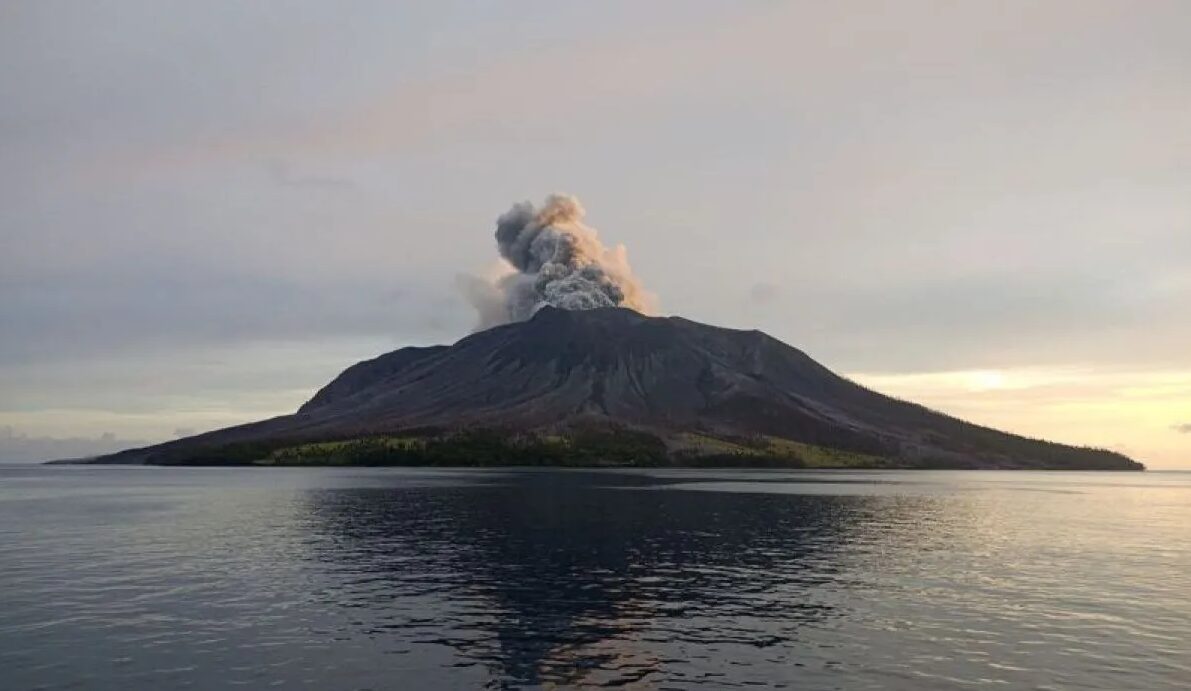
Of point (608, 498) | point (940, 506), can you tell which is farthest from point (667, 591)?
point (940, 506)

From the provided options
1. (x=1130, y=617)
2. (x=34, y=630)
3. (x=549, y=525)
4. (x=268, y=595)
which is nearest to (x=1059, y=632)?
(x=1130, y=617)

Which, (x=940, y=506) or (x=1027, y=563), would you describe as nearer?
(x=1027, y=563)

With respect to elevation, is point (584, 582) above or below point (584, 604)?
above

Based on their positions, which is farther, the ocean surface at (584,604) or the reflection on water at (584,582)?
the reflection on water at (584,582)

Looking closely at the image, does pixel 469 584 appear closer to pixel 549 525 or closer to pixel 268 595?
pixel 268 595

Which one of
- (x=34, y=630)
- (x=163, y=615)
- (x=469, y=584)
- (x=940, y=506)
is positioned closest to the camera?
(x=34, y=630)

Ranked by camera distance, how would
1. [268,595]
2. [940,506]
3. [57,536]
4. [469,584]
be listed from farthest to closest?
[940,506] < [57,536] < [469,584] < [268,595]

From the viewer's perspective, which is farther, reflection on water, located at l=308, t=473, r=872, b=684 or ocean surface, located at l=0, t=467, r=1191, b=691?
reflection on water, located at l=308, t=473, r=872, b=684

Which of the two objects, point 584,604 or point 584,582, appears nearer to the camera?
point 584,604
